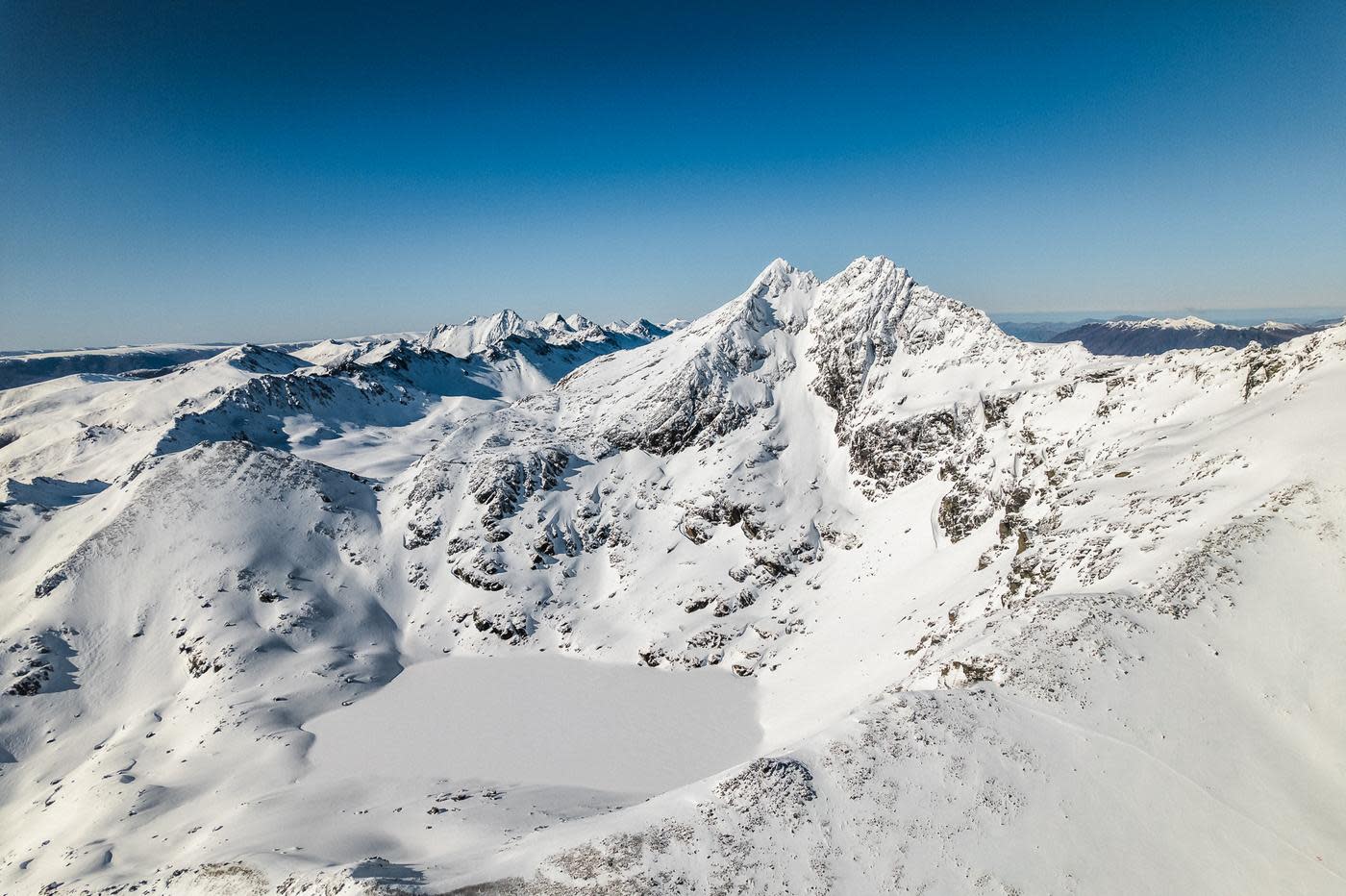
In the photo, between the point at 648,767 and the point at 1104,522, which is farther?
the point at 648,767

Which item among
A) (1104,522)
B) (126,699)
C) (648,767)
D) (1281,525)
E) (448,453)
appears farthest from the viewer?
(448,453)

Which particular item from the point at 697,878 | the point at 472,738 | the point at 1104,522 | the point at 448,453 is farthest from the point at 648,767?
the point at 448,453

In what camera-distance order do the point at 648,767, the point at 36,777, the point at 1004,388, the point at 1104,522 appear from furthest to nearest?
1. the point at 1004,388
2. the point at 36,777
3. the point at 648,767
4. the point at 1104,522

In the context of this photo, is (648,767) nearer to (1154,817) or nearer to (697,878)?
Answer: (697,878)

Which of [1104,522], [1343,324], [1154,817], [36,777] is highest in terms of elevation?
[1343,324]

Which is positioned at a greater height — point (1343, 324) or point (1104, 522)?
point (1343, 324)

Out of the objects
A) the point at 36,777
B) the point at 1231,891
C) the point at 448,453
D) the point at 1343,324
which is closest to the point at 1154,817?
the point at 1231,891
